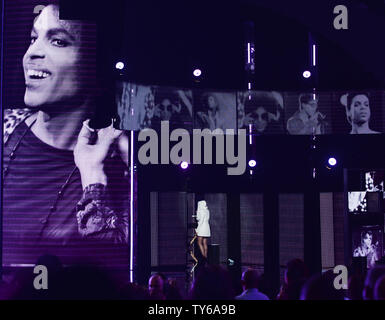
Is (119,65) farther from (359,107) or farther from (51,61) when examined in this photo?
(359,107)

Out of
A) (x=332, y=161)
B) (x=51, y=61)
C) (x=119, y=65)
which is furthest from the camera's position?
(x=332, y=161)

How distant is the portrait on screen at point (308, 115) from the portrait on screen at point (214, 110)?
103 centimetres

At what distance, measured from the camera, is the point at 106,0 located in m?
6.29

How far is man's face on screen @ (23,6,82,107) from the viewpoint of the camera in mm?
6707

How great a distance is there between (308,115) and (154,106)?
2.77 meters

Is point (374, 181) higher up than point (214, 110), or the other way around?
point (214, 110)

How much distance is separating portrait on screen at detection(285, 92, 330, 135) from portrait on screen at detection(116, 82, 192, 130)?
183cm

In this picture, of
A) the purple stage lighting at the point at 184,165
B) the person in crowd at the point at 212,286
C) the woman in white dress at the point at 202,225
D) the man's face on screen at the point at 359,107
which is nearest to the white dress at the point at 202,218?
the woman in white dress at the point at 202,225

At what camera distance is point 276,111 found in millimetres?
10781

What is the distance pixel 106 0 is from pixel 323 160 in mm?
5329

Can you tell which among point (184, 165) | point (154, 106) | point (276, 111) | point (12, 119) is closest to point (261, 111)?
point (276, 111)

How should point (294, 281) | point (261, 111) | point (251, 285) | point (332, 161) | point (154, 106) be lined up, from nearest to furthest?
point (251, 285) → point (294, 281) → point (332, 161) → point (154, 106) → point (261, 111)

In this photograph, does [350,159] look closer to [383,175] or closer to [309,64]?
[383,175]
